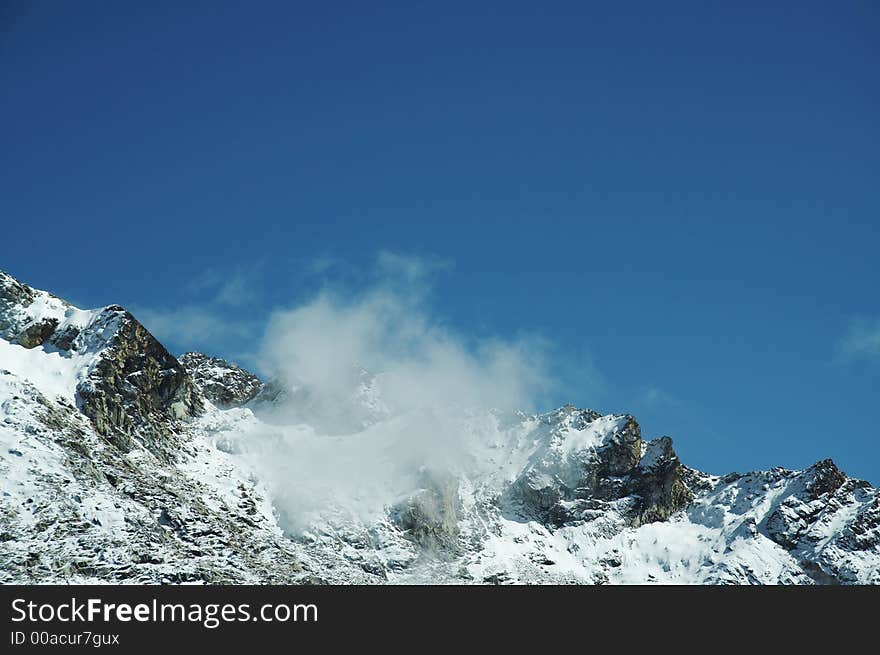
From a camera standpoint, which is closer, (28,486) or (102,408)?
(28,486)

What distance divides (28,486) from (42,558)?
16926 millimetres

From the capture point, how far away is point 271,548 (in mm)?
193750
